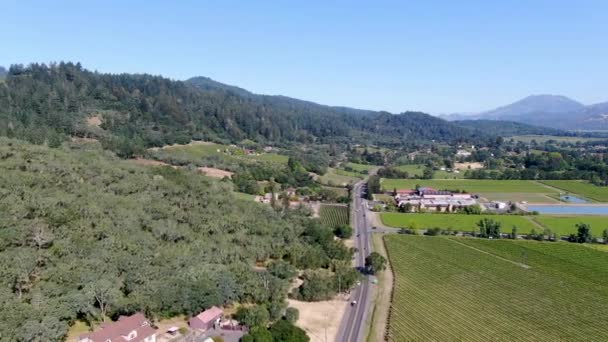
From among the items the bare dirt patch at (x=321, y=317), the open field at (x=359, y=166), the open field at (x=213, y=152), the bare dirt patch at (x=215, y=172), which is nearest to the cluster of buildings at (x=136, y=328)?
the bare dirt patch at (x=321, y=317)

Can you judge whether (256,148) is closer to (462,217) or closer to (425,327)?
(462,217)

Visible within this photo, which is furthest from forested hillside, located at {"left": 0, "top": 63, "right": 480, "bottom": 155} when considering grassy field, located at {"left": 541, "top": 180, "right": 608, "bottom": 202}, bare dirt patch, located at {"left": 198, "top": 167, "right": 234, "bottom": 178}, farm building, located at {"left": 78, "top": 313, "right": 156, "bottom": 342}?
grassy field, located at {"left": 541, "top": 180, "right": 608, "bottom": 202}

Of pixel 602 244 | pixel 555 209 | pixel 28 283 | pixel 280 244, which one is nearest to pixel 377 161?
pixel 555 209

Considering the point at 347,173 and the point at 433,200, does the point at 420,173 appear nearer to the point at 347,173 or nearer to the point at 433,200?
the point at 347,173

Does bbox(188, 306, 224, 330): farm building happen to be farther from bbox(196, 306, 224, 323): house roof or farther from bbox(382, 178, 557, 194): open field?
bbox(382, 178, 557, 194): open field

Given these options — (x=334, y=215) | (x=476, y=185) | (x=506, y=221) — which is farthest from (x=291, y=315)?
(x=476, y=185)

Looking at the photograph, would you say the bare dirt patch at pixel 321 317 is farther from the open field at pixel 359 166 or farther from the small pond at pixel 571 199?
the open field at pixel 359 166
